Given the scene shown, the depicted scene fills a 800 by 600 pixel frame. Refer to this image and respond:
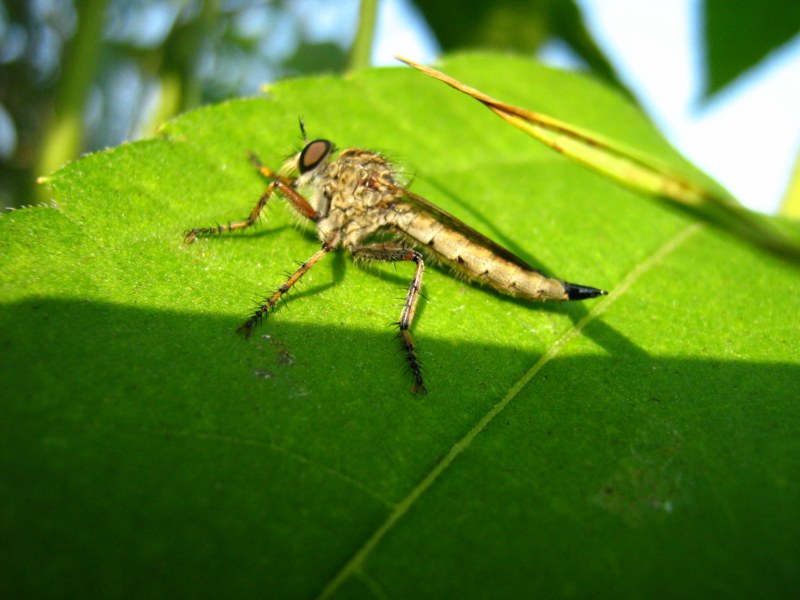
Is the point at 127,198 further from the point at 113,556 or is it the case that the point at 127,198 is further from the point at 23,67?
the point at 23,67

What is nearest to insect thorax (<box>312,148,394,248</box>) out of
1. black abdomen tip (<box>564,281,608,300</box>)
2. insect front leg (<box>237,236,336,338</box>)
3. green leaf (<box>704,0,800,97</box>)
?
insect front leg (<box>237,236,336,338</box>)

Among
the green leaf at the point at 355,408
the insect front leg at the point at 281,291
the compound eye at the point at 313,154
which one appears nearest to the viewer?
the green leaf at the point at 355,408

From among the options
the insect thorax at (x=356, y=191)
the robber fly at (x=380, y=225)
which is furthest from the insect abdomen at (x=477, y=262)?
the insect thorax at (x=356, y=191)

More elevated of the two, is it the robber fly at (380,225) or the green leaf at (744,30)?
the green leaf at (744,30)

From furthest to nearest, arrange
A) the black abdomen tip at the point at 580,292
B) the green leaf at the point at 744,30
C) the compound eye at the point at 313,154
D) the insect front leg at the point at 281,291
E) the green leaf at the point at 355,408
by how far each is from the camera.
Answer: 1. the green leaf at the point at 744,30
2. the compound eye at the point at 313,154
3. the black abdomen tip at the point at 580,292
4. the insect front leg at the point at 281,291
5. the green leaf at the point at 355,408

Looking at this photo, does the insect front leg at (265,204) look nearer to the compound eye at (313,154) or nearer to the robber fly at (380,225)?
the robber fly at (380,225)

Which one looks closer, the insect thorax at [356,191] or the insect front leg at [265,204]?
the insect front leg at [265,204]

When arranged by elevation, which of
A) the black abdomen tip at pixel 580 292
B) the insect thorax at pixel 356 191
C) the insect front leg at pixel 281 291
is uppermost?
the black abdomen tip at pixel 580 292
